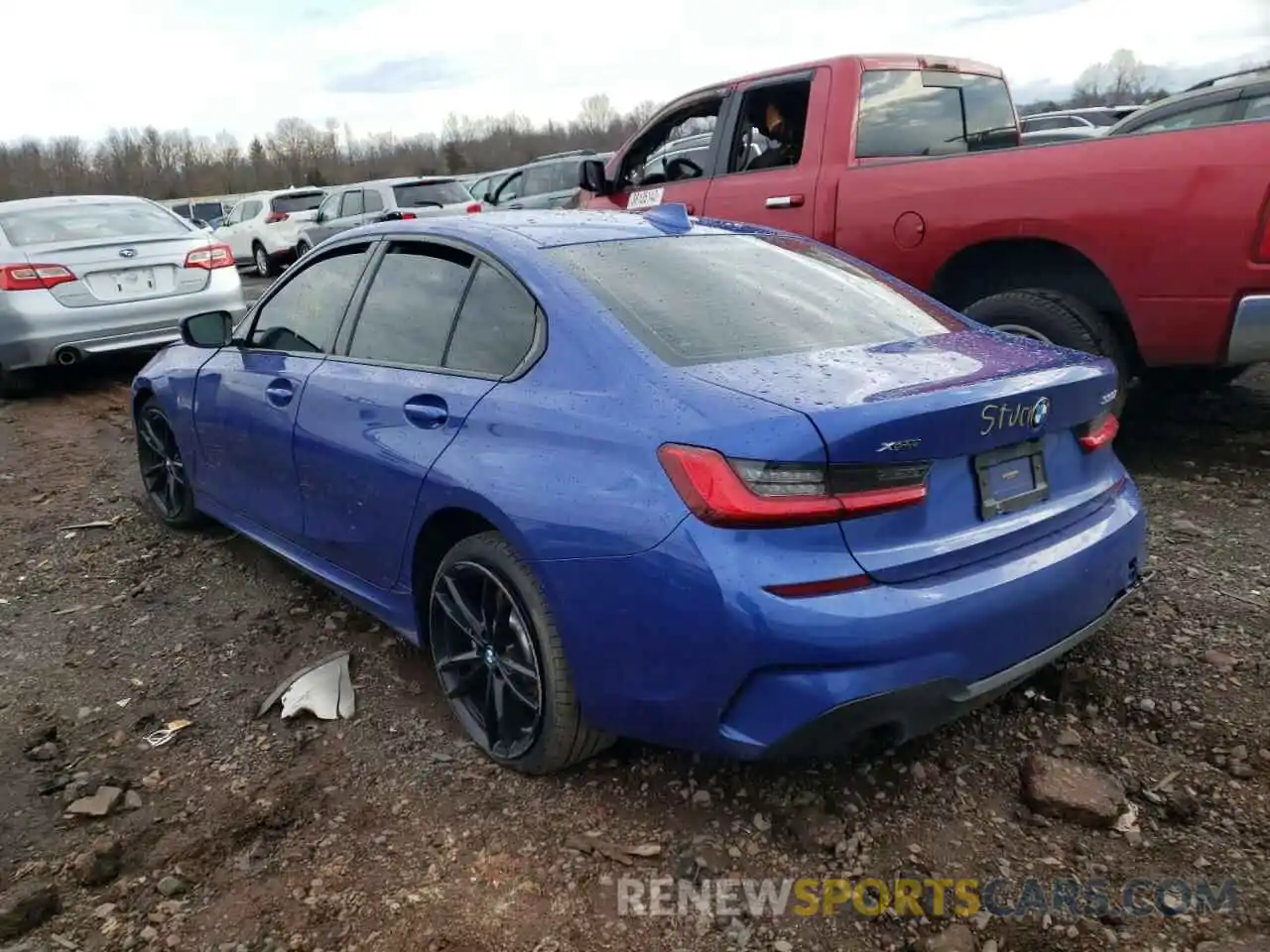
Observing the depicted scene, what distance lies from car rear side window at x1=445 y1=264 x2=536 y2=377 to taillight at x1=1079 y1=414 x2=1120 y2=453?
58.5 inches

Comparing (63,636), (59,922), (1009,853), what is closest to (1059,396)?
Result: (1009,853)

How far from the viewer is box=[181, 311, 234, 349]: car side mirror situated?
4.21m

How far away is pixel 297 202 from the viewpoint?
20.8 meters

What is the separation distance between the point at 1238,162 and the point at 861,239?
5.68 feet

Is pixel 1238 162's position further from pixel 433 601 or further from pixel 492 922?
pixel 492 922

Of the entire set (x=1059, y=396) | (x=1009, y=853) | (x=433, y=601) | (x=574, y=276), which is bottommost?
(x=1009, y=853)

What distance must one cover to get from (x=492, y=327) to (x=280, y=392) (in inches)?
44.8

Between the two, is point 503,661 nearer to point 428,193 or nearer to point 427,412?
point 427,412

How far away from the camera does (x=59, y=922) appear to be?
241 cm

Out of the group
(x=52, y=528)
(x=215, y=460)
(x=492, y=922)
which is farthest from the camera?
(x=52, y=528)

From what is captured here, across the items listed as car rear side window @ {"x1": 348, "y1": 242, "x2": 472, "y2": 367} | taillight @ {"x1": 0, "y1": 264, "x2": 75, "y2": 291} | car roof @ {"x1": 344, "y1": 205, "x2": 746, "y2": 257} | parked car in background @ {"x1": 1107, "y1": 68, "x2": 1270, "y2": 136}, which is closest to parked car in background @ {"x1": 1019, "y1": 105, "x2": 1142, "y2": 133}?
parked car in background @ {"x1": 1107, "y1": 68, "x2": 1270, "y2": 136}

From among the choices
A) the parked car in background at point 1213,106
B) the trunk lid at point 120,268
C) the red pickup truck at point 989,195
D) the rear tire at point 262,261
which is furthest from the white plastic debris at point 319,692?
the rear tire at point 262,261

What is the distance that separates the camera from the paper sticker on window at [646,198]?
20.6 ft

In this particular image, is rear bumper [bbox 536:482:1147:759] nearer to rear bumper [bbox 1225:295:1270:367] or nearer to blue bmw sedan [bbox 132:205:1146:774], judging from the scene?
blue bmw sedan [bbox 132:205:1146:774]
